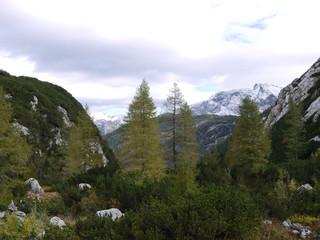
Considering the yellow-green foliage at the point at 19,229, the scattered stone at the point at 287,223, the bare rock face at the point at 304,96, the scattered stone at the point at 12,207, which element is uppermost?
the bare rock face at the point at 304,96

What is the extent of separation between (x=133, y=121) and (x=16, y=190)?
1100 centimetres

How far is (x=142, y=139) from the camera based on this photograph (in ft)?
69.8

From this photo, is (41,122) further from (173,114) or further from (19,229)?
(19,229)

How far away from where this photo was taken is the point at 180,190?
33.8ft

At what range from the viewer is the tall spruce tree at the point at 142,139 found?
21.2 metres

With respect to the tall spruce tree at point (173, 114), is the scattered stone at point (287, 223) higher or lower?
lower

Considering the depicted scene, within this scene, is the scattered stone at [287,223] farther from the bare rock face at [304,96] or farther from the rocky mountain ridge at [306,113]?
the bare rock face at [304,96]

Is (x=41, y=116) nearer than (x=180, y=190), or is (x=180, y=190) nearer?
(x=180, y=190)

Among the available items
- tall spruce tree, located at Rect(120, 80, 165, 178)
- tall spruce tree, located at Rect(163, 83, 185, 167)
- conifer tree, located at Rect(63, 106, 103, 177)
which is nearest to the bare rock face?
tall spruce tree, located at Rect(163, 83, 185, 167)

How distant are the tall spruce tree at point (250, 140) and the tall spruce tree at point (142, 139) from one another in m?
9.56

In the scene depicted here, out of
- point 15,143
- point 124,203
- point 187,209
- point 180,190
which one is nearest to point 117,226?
point 187,209

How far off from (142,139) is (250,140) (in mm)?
12116

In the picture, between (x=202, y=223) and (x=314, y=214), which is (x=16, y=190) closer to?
(x=202, y=223)

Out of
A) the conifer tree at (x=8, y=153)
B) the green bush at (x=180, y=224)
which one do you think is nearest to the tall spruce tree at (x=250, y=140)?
the conifer tree at (x=8, y=153)
